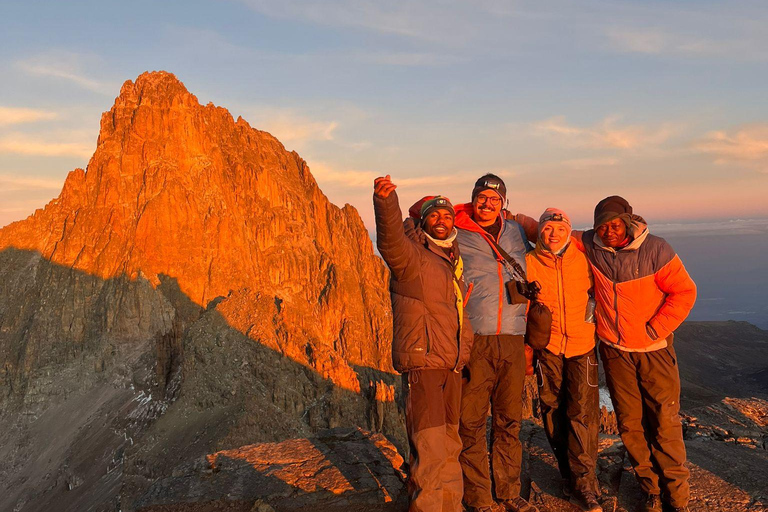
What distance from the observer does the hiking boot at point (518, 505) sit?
18.8 feet

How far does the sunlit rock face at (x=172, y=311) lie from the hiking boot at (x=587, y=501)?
4934 centimetres

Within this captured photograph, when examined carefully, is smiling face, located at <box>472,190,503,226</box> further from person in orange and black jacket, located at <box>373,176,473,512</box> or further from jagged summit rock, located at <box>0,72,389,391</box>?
jagged summit rock, located at <box>0,72,389,391</box>

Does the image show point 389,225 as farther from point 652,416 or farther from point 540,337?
point 652,416

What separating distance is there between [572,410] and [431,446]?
2103mm

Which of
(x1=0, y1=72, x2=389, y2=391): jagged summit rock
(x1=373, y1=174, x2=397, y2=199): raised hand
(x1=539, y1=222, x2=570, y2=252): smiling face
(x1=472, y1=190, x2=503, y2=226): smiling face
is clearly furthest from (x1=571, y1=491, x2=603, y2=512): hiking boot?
(x1=0, y1=72, x2=389, y2=391): jagged summit rock

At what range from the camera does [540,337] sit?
5.97 m

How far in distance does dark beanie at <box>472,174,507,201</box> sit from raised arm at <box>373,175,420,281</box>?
1707mm

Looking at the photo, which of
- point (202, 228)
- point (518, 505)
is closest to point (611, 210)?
point (518, 505)

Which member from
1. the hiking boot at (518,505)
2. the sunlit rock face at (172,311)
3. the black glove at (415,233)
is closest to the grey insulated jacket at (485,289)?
the black glove at (415,233)

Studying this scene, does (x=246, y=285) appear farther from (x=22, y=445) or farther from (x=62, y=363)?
(x=22, y=445)

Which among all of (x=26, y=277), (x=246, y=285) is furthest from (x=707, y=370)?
(x=26, y=277)

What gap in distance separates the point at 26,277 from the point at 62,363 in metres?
21.2

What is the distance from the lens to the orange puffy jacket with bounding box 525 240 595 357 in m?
6.07

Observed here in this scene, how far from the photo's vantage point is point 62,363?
243 feet
